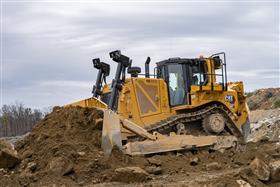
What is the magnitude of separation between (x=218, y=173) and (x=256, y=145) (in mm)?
3730

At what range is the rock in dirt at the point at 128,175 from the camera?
32.1ft

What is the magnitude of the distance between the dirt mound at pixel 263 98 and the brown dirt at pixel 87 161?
103ft

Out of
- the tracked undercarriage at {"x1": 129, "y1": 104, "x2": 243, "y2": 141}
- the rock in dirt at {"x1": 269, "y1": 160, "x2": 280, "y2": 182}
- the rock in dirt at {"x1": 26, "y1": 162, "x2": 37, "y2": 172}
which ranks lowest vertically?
the rock in dirt at {"x1": 269, "y1": 160, "x2": 280, "y2": 182}

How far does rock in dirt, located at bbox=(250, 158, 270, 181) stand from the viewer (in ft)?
35.1

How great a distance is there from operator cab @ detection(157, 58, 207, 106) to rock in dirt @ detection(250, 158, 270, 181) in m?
3.01

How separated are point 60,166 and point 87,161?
562 millimetres

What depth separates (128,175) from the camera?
387 inches

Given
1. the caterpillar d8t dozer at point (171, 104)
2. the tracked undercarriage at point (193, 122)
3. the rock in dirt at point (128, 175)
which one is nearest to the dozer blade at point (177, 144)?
the caterpillar d8t dozer at point (171, 104)

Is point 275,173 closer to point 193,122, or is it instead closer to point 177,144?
point 177,144

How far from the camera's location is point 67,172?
985 cm

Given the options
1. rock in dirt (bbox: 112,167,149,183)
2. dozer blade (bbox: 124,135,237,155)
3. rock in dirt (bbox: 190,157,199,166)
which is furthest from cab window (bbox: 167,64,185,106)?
rock in dirt (bbox: 112,167,149,183)

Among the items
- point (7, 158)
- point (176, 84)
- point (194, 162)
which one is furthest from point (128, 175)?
point (176, 84)

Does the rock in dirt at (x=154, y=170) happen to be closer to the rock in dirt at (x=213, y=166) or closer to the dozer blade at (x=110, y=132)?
the dozer blade at (x=110, y=132)

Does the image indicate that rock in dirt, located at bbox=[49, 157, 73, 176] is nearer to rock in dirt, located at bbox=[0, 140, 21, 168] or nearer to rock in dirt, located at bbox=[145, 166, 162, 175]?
rock in dirt, located at bbox=[0, 140, 21, 168]
